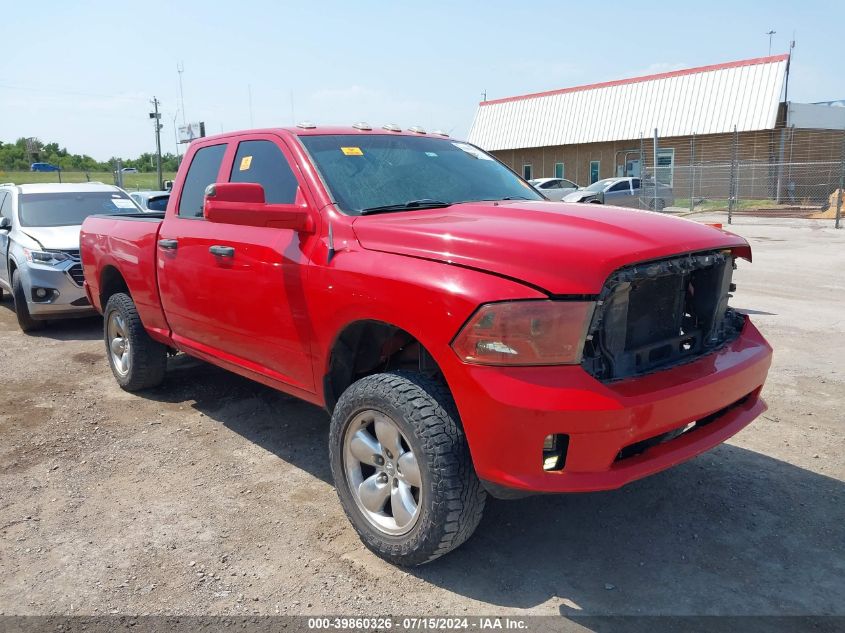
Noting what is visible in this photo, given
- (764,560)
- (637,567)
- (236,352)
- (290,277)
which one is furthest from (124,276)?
(764,560)

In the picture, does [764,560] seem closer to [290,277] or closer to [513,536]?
[513,536]

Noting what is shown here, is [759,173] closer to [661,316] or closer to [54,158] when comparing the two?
[661,316]

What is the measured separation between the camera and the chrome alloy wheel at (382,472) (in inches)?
114

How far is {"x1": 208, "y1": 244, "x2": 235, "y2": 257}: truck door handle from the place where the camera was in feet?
12.6

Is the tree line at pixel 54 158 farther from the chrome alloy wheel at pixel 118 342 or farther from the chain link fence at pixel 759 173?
the chrome alloy wheel at pixel 118 342

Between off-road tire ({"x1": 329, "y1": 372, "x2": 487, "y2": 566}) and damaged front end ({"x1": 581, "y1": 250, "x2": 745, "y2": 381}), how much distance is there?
1.96ft

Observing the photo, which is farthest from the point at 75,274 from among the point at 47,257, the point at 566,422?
the point at 566,422

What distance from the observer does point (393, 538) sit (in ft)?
9.70

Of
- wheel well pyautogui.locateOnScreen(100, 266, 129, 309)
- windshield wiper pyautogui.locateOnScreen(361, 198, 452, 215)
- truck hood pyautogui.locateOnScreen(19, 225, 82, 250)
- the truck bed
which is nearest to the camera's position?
windshield wiper pyautogui.locateOnScreen(361, 198, 452, 215)

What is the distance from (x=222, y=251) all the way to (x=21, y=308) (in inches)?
207

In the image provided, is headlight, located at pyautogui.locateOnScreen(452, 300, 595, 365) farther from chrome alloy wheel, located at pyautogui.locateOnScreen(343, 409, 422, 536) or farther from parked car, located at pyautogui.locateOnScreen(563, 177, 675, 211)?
parked car, located at pyautogui.locateOnScreen(563, 177, 675, 211)

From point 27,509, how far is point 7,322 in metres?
5.99

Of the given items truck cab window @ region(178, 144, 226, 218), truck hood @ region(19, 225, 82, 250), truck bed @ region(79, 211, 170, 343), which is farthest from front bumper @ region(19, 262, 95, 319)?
truck cab window @ region(178, 144, 226, 218)

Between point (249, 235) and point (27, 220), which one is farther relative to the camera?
point (27, 220)
